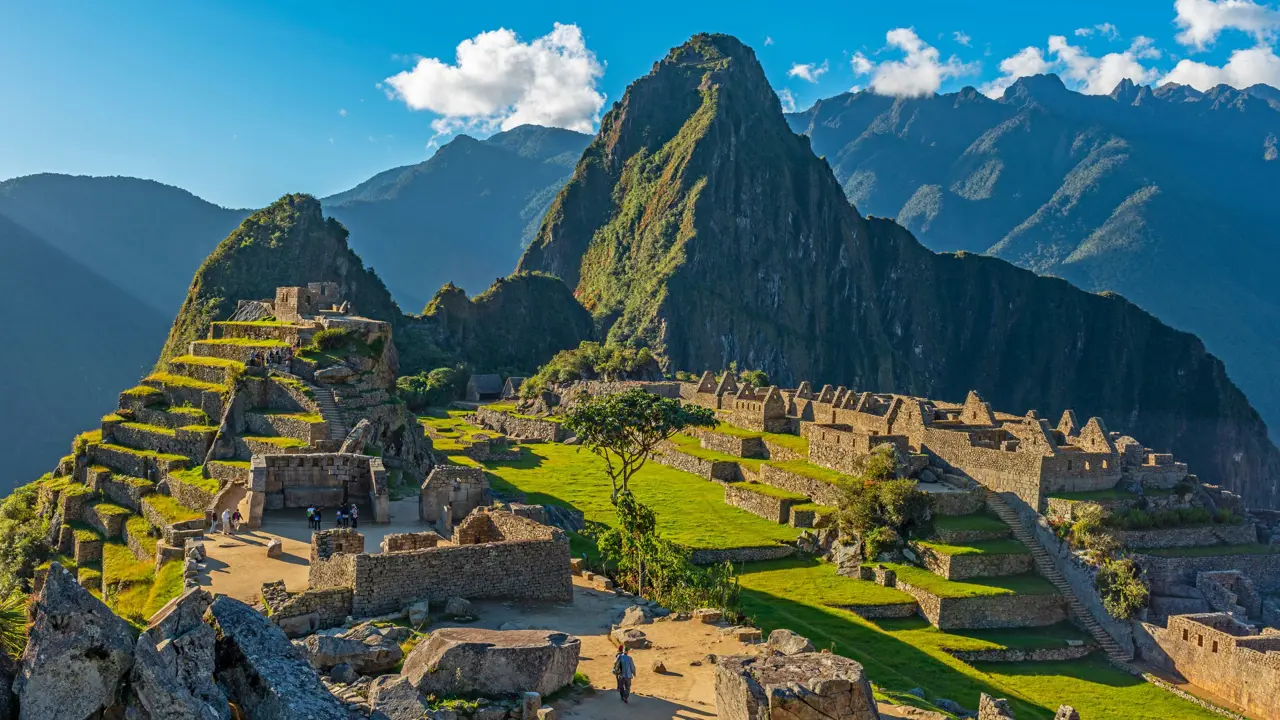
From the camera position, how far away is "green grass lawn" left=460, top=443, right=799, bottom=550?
36.5 meters

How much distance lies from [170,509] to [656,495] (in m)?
22.6

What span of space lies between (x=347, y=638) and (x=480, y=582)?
396 cm

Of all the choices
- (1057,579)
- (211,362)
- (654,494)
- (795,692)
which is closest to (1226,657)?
(1057,579)

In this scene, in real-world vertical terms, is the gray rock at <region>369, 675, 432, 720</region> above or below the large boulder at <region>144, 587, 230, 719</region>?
below

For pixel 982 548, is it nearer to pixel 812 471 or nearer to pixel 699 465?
pixel 812 471

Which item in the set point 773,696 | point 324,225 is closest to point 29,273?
point 324,225

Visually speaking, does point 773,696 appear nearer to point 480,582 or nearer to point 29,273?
point 480,582

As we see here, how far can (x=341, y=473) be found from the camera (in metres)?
24.7

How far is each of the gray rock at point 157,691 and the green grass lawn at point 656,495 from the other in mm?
27273

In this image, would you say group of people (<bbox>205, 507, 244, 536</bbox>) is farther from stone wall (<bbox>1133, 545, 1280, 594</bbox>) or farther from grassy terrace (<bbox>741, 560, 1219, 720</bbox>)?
stone wall (<bbox>1133, 545, 1280, 594</bbox>)

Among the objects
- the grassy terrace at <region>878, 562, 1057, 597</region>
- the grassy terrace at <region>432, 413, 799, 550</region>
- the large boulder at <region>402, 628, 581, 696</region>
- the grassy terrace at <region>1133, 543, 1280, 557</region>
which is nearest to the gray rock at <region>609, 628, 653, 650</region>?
the large boulder at <region>402, 628, 581, 696</region>

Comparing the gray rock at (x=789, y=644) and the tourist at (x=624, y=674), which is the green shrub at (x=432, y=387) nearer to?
the gray rock at (x=789, y=644)

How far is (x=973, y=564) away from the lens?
3250cm

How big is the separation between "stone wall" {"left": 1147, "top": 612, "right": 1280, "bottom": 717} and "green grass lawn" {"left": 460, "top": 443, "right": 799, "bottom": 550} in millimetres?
13390
